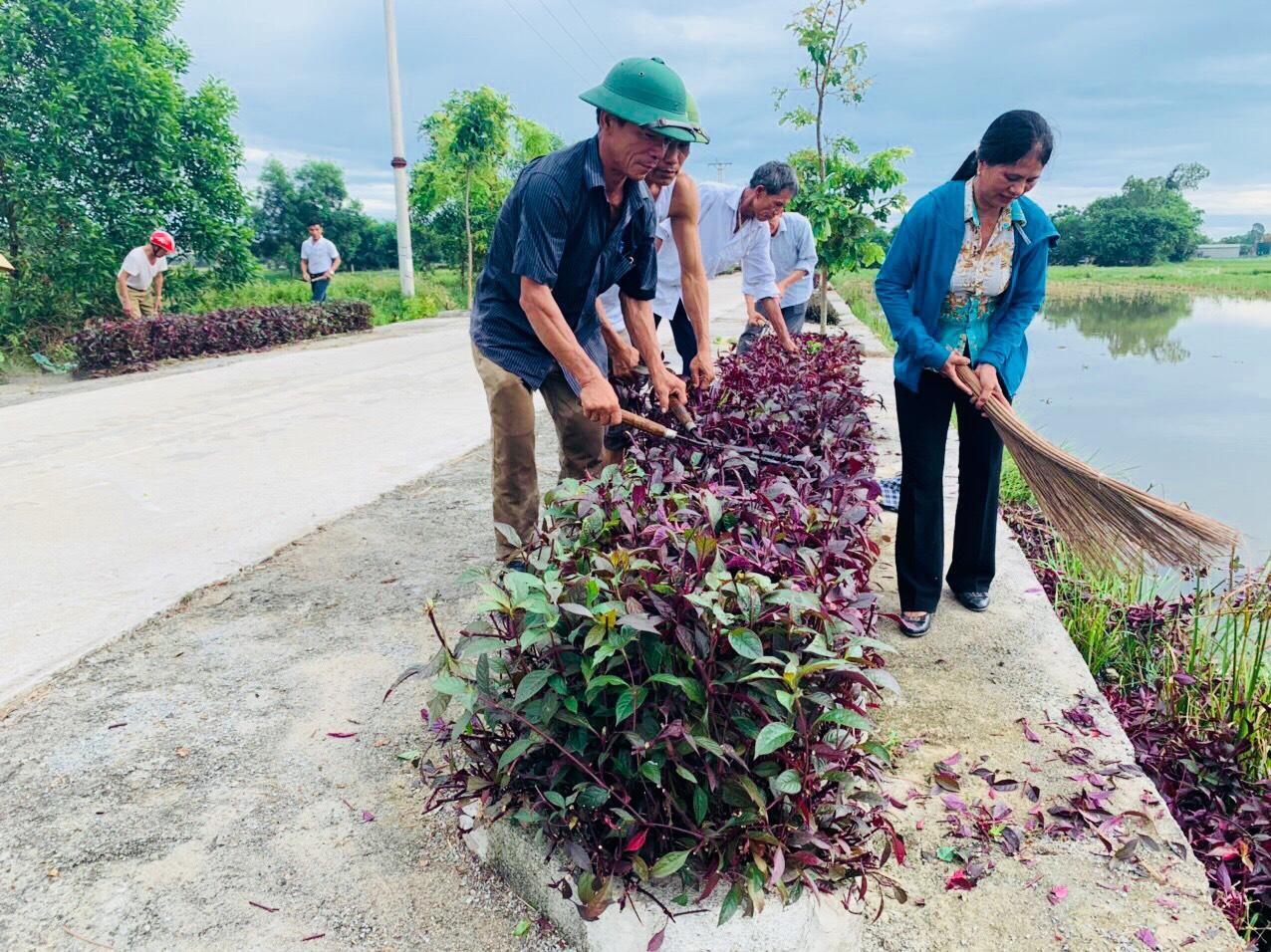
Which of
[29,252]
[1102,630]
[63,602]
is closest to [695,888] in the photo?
[1102,630]

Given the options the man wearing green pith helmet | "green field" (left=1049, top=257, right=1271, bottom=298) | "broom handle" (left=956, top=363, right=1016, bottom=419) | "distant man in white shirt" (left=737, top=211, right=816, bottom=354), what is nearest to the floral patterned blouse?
"broom handle" (left=956, top=363, right=1016, bottom=419)

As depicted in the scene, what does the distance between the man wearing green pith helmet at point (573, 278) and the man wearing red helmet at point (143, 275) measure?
9038 mm

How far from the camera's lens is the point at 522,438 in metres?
3.01

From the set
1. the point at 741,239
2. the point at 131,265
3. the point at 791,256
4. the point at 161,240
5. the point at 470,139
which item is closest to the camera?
the point at 741,239

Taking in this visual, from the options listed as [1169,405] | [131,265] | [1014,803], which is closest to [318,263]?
[131,265]

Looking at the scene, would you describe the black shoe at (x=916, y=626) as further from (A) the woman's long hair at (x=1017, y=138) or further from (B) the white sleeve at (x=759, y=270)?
(B) the white sleeve at (x=759, y=270)

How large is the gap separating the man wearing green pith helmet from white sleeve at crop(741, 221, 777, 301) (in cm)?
209

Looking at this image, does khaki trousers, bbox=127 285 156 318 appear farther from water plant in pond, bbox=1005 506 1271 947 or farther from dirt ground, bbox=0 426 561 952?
water plant in pond, bbox=1005 506 1271 947

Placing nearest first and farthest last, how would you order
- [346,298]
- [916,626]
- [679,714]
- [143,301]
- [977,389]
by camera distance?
[679,714] < [977,389] < [916,626] < [143,301] < [346,298]

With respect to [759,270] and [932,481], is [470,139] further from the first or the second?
[932,481]

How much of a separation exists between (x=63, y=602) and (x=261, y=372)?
663cm

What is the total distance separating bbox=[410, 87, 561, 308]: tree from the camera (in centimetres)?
1944

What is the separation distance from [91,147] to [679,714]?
1452 cm

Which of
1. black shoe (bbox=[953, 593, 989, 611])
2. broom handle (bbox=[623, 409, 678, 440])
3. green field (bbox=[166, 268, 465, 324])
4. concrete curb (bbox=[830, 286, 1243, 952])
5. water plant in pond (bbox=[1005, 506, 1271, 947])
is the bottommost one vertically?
water plant in pond (bbox=[1005, 506, 1271, 947])
